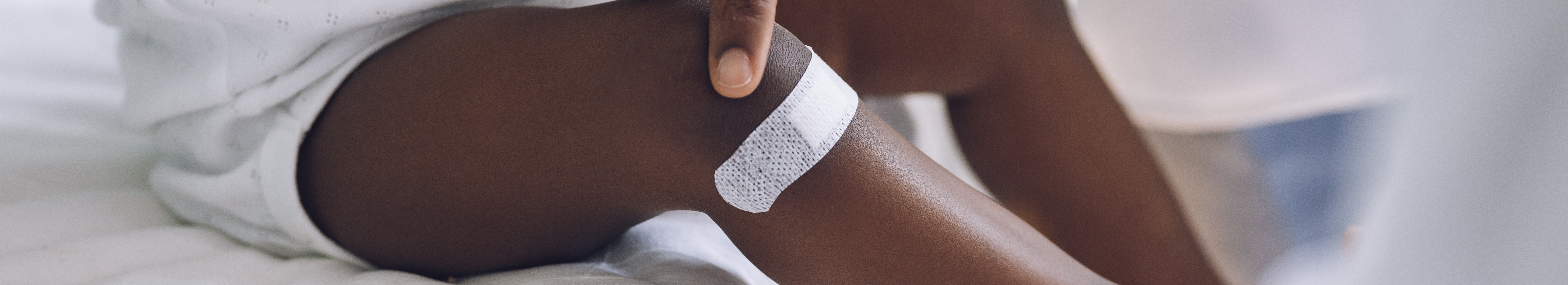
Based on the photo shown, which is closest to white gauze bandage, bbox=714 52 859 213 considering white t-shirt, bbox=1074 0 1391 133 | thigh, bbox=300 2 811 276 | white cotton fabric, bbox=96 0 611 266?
thigh, bbox=300 2 811 276

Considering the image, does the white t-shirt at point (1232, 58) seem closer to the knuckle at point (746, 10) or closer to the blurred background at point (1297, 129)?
the blurred background at point (1297, 129)

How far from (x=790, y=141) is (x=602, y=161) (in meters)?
0.13

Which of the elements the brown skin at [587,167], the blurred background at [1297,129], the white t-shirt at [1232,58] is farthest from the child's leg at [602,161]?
the white t-shirt at [1232,58]

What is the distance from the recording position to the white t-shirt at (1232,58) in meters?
1.05

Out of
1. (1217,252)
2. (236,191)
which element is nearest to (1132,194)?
(1217,252)

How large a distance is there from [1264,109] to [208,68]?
121cm

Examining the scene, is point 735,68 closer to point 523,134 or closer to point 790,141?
point 790,141

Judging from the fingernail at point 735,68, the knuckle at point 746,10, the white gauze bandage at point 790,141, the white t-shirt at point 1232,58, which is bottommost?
the white t-shirt at point 1232,58

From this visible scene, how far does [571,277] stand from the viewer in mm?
525

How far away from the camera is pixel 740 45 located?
0.42 m

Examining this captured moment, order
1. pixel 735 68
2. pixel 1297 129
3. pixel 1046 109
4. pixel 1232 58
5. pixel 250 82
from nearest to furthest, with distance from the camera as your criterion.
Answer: pixel 735 68, pixel 250 82, pixel 1046 109, pixel 1297 129, pixel 1232 58

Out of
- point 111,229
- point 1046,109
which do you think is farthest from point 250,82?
point 1046,109

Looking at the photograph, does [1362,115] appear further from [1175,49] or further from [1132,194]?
[1132,194]

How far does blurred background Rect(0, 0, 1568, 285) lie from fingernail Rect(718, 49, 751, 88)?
0.92 feet
